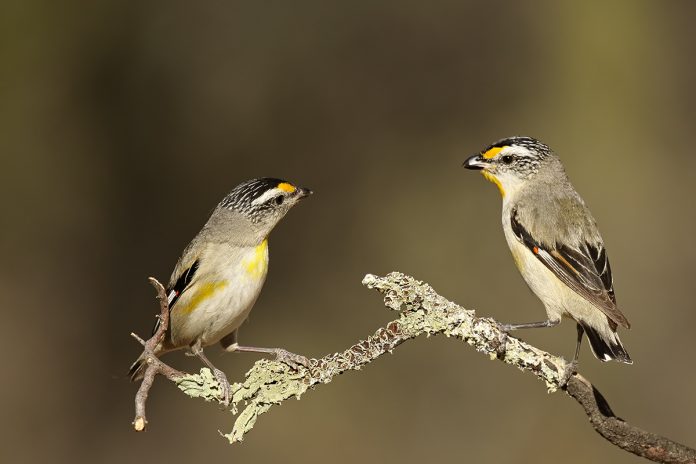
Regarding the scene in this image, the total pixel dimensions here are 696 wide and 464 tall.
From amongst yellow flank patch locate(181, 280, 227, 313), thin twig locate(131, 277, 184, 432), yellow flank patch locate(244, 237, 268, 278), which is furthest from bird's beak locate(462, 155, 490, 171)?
thin twig locate(131, 277, 184, 432)

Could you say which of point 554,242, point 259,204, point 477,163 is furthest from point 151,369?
point 477,163

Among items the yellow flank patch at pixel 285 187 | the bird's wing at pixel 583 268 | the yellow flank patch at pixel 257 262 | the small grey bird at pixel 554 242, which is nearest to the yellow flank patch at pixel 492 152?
the small grey bird at pixel 554 242

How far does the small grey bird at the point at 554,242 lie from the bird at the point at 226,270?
1166 mm

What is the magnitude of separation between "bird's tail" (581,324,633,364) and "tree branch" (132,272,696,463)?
622mm

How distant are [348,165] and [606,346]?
579 cm

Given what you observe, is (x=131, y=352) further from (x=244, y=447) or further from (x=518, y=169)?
(x=518, y=169)

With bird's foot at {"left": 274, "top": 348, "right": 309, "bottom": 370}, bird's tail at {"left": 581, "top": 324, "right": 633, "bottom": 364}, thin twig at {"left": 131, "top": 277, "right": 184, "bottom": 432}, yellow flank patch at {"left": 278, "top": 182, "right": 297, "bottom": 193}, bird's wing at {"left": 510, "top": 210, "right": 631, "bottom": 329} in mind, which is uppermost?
bird's wing at {"left": 510, "top": 210, "right": 631, "bottom": 329}

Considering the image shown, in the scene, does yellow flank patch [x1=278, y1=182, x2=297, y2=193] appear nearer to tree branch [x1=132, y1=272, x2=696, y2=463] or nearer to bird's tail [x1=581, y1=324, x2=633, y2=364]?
tree branch [x1=132, y1=272, x2=696, y2=463]

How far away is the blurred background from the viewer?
8.92 m

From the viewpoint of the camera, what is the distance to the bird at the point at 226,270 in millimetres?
4469

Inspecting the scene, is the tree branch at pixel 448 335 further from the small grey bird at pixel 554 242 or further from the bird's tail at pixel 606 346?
the bird's tail at pixel 606 346

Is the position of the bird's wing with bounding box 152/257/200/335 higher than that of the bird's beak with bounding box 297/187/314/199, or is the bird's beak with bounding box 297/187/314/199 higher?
the bird's beak with bounding box 297/187/314/199

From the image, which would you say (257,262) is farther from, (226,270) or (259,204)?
(259,204)

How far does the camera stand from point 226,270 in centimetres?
451
